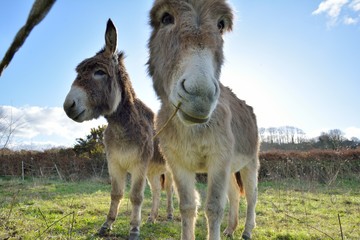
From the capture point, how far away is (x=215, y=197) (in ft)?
10.6

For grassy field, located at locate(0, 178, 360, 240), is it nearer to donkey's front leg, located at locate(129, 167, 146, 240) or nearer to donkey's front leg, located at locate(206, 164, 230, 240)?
donkey's front leg, located at locate(129, 167, 146, 240)

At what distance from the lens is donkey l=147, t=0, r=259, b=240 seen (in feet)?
7.36

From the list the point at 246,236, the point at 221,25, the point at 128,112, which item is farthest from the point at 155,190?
the point at 221,25

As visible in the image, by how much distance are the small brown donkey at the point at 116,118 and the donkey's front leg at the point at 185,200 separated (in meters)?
1.77

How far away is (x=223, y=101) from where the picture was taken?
3.86 m

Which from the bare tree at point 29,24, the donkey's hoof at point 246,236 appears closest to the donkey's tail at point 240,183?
the donkey's hoof at point 246,236

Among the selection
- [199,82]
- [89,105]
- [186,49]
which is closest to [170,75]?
[186,49]

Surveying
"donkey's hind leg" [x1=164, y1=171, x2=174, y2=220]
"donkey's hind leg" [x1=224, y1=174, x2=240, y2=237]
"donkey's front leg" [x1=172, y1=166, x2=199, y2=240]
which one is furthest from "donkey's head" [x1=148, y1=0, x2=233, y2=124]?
"donkey's hind leg" [x1=164, y1=171, x2=174, y2=220]

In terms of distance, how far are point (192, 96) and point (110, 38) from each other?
11.6 feet

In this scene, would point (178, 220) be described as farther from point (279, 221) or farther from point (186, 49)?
point (186, 49)

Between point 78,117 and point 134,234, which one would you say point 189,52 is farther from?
point 134,234

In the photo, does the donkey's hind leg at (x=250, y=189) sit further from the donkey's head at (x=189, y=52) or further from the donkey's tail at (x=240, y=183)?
the donkey's head at (x=189, y=52)

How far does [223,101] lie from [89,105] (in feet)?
7.07

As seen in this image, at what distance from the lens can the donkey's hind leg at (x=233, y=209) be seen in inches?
215
